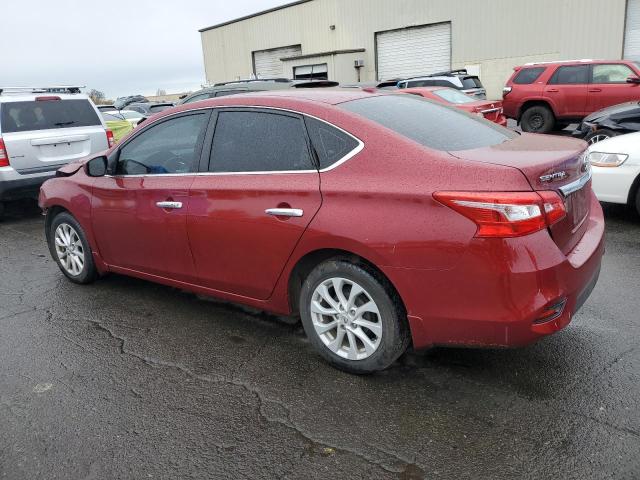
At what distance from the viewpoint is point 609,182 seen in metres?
6.00

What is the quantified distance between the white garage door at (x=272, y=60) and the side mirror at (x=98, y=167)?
30596 mm

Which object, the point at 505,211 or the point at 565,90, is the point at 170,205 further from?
the point at 565,90

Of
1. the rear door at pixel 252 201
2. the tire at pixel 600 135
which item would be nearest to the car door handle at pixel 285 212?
the rear door at pixel 252 201

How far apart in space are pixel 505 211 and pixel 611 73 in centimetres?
1292

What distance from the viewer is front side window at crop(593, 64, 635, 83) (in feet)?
43.1

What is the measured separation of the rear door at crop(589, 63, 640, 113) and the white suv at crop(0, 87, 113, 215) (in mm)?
11158

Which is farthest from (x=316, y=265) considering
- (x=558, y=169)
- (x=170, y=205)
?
(x=558, y=169)

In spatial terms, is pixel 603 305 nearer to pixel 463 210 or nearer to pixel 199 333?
pixel 463 210

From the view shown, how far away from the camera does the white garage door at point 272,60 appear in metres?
33.8

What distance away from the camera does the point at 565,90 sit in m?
13.8

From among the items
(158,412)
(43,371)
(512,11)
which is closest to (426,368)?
(158,412)

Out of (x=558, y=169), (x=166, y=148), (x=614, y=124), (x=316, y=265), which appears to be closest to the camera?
(x=558, y=169)

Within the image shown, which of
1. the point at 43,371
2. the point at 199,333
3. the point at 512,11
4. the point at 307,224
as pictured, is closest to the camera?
the point at 307,224

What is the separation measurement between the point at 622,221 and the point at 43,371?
606 cm
